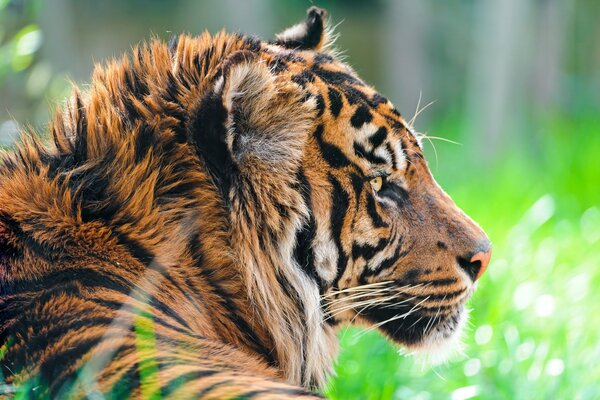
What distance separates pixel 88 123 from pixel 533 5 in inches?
269

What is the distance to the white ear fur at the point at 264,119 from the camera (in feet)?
7.57

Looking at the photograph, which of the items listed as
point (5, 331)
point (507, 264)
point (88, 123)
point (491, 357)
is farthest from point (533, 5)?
point (5, 331)

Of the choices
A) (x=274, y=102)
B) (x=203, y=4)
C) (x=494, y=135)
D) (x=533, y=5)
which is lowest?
(x=494, y=135)

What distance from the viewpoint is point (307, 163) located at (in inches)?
96.6

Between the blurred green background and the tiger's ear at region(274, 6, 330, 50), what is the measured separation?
433mm

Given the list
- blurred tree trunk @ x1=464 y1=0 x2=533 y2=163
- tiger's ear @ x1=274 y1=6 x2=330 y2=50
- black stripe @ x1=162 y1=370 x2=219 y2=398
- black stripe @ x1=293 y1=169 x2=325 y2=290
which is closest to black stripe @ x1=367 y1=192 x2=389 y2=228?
black stripe @ x1=293 y1=169 x2=325 y2=290

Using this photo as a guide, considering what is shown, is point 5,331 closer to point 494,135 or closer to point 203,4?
point 494,135

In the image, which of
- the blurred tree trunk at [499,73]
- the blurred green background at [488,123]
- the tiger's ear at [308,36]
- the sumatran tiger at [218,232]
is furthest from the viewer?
the blurred tree trunk at [499,73]

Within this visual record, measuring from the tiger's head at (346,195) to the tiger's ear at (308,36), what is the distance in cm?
17

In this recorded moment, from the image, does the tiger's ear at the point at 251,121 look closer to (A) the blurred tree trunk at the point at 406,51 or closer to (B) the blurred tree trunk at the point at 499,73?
(B) the blurred tree trunk at the point at 499,73

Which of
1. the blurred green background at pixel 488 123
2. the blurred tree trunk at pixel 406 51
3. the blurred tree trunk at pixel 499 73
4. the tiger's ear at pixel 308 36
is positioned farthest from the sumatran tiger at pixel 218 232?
the blurred tree trunk at pixel 406 51

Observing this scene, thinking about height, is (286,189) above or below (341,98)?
below

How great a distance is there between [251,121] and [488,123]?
19.9ft

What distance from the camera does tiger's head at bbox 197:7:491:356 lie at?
2.36 metres
